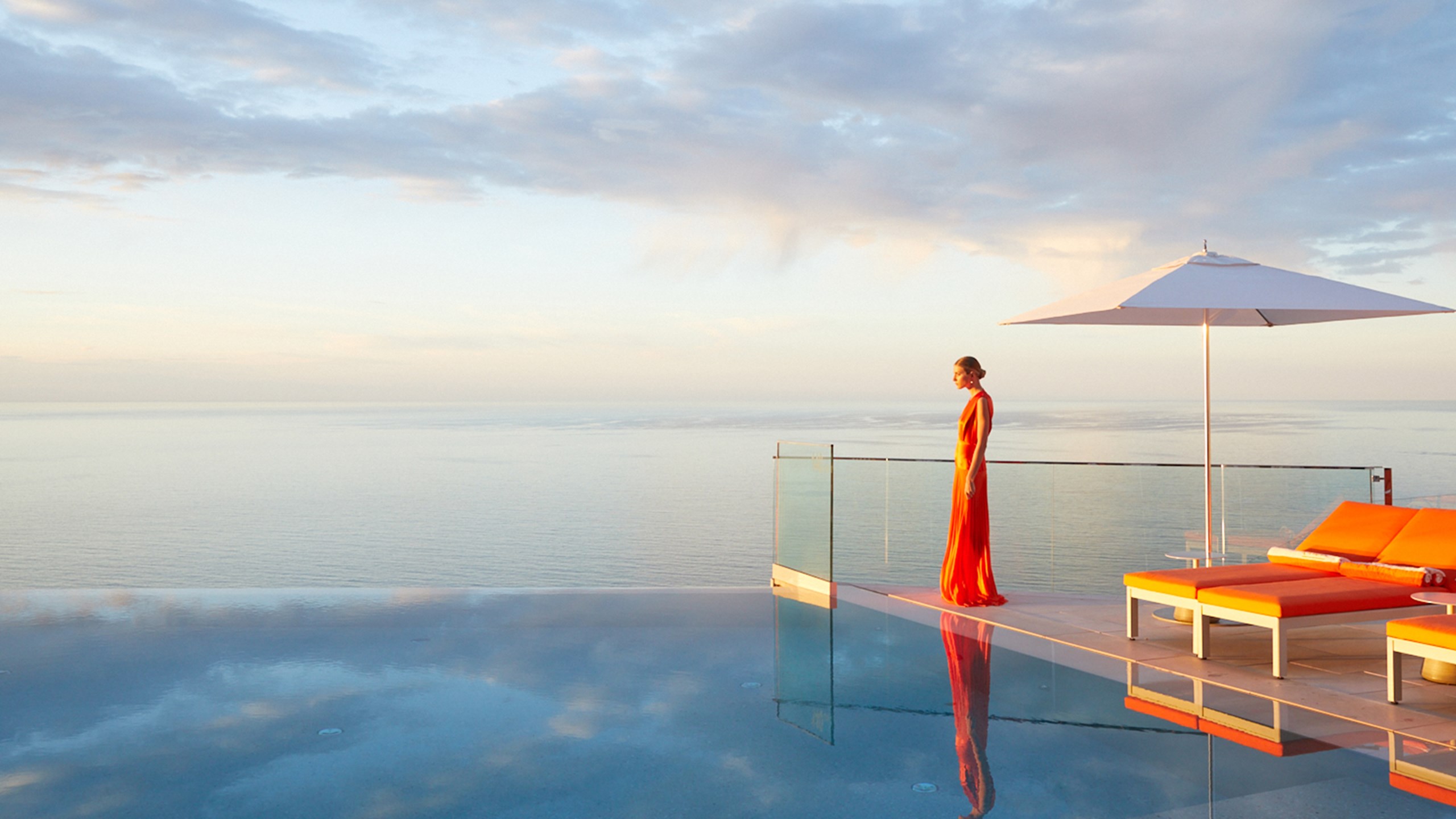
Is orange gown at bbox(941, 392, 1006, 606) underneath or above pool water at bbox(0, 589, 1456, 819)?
above

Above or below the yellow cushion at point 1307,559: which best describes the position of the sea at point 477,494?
below

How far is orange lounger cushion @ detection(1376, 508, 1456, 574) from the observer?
5.28 meters

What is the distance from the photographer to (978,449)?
255 inches

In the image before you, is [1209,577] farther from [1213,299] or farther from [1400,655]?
[1213,299]

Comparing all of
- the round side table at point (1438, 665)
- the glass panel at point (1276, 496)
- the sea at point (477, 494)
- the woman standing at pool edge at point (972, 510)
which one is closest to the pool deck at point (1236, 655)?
the round side table at point (1438, 665)

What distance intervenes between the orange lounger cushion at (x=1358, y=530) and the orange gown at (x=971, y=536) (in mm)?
1874

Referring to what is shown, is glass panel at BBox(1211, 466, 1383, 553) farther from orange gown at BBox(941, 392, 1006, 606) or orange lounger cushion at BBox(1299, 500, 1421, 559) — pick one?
orange gown at BBox(941, 392, 1006, 606)

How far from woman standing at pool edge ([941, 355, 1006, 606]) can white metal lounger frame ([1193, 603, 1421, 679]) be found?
155 centimetres

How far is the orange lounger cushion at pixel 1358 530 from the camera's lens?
5680 mm

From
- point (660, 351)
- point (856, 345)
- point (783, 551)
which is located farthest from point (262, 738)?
point (660, 351)

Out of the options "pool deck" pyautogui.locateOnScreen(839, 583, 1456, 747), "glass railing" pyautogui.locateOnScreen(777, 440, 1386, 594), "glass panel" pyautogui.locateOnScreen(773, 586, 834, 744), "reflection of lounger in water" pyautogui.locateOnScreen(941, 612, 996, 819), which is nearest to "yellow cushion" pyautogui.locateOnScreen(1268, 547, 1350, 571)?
"pool deck" pyautogui.locateOnScreen(839, 583, 1456, 747)

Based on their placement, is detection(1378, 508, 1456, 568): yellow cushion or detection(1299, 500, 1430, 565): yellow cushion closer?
detection(1378, 508, 1456, 568): yellow cushion

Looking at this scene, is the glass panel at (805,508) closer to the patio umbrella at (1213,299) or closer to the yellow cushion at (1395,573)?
the patio umbrella at (1213,299)

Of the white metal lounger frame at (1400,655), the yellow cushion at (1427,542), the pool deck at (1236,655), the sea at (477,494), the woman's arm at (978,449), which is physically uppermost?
the woman's arm at (978,449)
